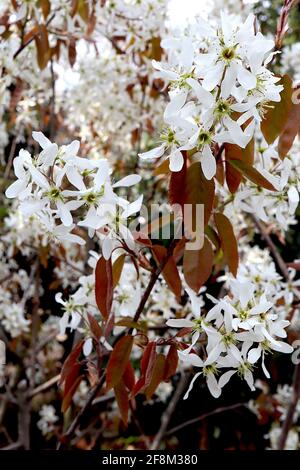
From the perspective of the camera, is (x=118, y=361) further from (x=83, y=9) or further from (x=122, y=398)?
(x=83, y=9)

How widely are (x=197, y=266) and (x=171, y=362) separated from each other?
0.58 ft

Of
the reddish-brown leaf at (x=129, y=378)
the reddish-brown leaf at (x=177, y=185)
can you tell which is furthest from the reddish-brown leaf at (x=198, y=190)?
the reddish-brown leaf at (x=129, y=378)

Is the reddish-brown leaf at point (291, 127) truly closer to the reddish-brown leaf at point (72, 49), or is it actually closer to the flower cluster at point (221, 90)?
the flower cluster at point (221, 90)

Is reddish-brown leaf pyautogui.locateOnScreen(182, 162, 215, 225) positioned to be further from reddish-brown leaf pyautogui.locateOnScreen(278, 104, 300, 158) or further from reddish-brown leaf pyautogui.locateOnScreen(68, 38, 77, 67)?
reddish-brown leaf pyautogui.locateOnScreen(68, 38, 77, 67)

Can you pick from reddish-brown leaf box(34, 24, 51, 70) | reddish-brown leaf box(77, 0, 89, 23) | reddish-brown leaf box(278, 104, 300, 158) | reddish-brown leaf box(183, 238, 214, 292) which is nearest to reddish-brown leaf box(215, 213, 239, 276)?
reddish-brown leaf box(183, 238, 214, 292)

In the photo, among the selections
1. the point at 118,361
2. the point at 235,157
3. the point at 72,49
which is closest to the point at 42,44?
the point at 72,49

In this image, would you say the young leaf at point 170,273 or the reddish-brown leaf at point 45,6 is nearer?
the young leaf at point 170,273

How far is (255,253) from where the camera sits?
8.14ft

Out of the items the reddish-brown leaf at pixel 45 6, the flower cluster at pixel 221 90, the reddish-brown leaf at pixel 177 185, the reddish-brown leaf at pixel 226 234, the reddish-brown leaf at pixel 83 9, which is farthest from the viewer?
the reddish-brown leaf at pixel 83 9

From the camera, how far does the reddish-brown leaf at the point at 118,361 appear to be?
1.02 metres

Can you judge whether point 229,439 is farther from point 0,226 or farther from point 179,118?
point 179,118

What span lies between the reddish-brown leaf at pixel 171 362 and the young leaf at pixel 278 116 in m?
0.39

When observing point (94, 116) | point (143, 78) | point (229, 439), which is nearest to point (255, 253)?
point (143, 78)

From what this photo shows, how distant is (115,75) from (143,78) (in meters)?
0.24
